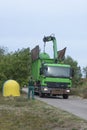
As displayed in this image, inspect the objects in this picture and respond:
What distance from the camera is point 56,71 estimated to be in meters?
43.2

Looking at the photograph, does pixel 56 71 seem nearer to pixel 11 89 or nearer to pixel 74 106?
pixel 11 89

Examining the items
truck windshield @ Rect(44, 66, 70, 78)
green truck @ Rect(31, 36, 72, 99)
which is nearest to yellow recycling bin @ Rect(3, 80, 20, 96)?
green truck @ Rect(31, 36, 72, 99)

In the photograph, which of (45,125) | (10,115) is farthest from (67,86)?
(45,125)

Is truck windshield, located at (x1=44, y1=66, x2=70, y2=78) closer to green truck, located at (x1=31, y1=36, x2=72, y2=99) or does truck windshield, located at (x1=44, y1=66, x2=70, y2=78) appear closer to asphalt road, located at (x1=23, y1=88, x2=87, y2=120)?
green truck, located at (x1=31, y1=36, x2=72, y2=99)

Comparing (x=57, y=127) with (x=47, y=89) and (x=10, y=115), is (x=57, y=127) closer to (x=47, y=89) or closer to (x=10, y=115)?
(x=10, y=115)

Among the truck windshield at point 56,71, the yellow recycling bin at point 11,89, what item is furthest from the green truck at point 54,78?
the yellow recycling bin at point 11,89

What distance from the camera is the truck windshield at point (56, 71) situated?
141ft

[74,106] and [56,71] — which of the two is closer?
[74,106]

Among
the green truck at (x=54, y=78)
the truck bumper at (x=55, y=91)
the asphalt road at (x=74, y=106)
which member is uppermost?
the green truck at (x=54, y=78)

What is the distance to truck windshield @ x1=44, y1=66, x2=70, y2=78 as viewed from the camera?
4312cm

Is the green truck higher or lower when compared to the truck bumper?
higher

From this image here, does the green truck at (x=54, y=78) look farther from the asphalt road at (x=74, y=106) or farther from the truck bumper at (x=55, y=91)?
the asphalt road at (x=74, y=106)

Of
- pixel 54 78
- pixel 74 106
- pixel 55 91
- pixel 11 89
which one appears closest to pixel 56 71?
pixel 54 78

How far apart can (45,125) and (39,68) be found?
27318mm
